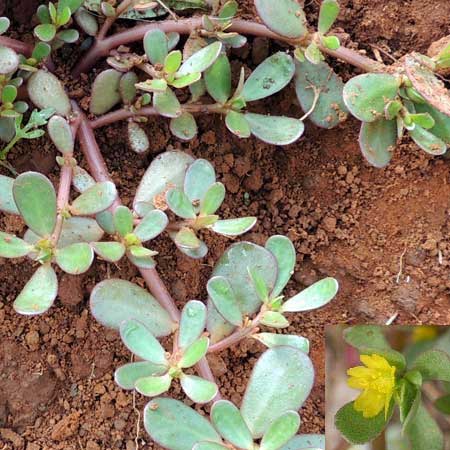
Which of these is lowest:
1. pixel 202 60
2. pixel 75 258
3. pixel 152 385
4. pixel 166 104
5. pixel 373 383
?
pixel 373 383

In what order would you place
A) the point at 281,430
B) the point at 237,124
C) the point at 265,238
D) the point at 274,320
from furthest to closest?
the point at 265,238 → the point at 237,124 → the point at 274,320 → the point at 281,430

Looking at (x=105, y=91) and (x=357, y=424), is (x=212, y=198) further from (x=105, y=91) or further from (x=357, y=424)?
(x=357, y=424)

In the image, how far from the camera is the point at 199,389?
1.41 meters

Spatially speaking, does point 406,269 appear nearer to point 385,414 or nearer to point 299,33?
point 385,414

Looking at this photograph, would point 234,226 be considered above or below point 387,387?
above

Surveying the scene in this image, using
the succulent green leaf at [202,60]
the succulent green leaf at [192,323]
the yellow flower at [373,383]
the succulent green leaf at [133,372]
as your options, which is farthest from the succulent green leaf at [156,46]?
the yellow flower at [373,383]

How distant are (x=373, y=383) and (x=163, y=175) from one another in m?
0.61

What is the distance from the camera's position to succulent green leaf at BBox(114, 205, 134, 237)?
1.49m

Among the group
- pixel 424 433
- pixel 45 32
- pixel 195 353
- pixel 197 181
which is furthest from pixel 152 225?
pixel 424 433

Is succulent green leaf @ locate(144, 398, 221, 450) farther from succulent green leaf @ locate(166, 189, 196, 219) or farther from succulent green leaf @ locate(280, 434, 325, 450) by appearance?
succulent green leaf @ locate(166, 189, 196, 219)

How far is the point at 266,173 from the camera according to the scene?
1.88 metres

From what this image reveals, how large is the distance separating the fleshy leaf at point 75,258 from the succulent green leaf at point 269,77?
1.74ft

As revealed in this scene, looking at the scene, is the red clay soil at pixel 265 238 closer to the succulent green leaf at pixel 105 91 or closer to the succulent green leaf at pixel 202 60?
the succulent green leaf at pixel 105 91

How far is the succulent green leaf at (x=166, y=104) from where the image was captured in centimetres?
164
